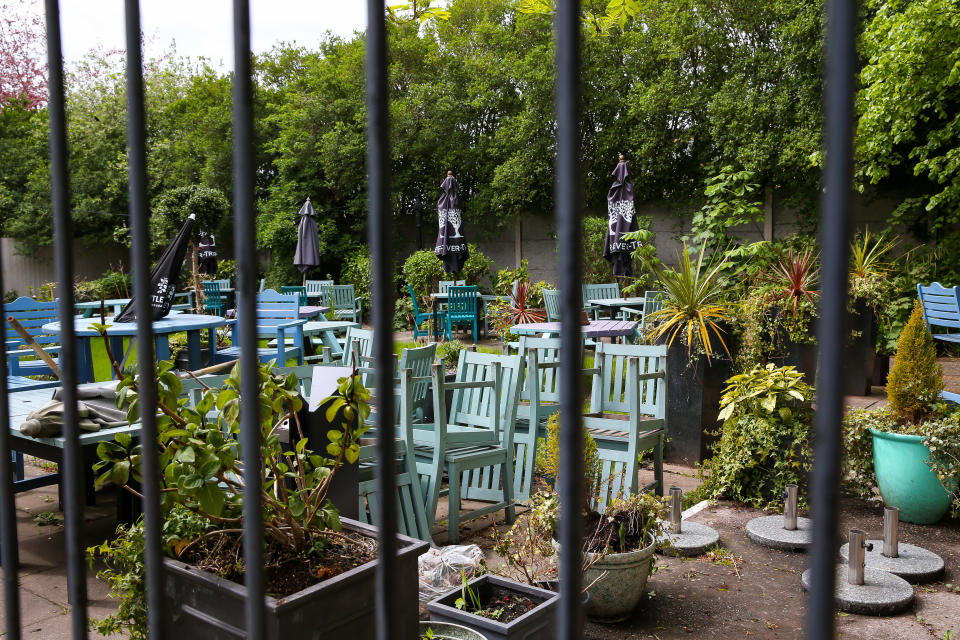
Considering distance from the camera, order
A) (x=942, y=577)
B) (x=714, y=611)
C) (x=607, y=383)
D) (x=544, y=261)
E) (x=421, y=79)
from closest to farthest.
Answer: (x=714, y=611) < (x=942, y=577) < (x=607, y=383) < (x=544, y=261) < (x=421, y=79)

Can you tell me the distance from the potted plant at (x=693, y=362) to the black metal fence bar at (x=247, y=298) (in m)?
4.33

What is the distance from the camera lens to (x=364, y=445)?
3.37 metres

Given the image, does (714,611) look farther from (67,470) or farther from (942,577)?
(67,470)

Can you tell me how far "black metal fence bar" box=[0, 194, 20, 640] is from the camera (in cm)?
85

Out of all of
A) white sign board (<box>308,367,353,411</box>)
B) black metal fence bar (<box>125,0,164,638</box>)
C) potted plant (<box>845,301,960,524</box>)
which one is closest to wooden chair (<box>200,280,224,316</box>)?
white sign board (<box>308,367,353,411</box>)

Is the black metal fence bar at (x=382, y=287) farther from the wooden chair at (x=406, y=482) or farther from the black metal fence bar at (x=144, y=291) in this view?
the wooden chair at (x=406, y=482)

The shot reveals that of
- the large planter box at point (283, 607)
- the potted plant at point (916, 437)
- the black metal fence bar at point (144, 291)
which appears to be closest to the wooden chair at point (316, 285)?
the potted plant at point (916, 437)

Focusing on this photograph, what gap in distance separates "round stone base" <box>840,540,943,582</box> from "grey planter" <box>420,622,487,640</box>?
68.3 inches

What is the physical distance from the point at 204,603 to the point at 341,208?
15.5 m

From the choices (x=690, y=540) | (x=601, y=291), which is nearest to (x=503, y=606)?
(x=690, y=540)

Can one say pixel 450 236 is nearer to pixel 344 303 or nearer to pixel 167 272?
pixel 344 303

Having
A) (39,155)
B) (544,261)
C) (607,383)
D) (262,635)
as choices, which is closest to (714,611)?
(607,383)

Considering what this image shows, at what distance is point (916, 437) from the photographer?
353 cm

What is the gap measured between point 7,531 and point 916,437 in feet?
12.3
